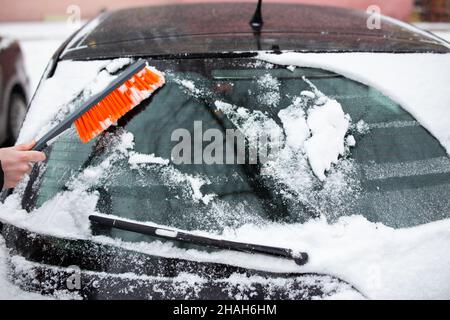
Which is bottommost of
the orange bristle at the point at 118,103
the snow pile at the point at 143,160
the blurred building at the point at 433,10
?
the blurred building at the point at 433,10

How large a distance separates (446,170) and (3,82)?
12.1 ft

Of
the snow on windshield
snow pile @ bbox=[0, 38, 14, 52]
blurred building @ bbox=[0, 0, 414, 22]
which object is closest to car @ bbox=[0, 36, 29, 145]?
A: snow pile @ bbox=[0, 38, 14, 52]

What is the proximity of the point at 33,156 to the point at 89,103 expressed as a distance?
0.29 metres

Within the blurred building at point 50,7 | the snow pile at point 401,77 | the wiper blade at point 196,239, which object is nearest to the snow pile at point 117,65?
the snow pile at point 401,77

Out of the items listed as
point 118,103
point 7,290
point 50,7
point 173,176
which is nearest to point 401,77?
point 173,176

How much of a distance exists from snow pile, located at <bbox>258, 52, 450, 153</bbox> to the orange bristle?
46cm

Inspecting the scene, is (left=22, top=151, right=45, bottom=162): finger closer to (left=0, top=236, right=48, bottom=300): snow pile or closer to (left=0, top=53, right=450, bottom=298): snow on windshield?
(left=0, top=53, right=450, bottom=298): snow on windshield

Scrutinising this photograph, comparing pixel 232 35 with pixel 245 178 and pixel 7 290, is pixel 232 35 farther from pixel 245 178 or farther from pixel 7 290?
pixel 7 290

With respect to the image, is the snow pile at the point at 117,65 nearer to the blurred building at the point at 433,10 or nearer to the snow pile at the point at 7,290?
the snow pile at the point at 7,290

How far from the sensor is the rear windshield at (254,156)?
1.60m

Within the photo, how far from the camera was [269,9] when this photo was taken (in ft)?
9.12

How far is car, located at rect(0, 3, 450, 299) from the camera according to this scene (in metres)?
1.46
